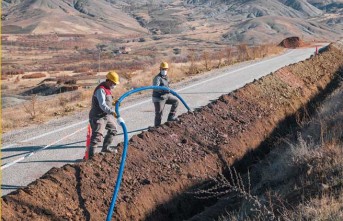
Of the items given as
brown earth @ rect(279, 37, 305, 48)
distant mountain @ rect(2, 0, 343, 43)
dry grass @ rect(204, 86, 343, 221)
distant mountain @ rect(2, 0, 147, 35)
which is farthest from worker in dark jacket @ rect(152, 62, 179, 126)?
distant mountain @ rect(2, 0, 147, 35)

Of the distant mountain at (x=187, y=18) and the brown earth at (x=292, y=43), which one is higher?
the brown earth at (x=292, y=43)

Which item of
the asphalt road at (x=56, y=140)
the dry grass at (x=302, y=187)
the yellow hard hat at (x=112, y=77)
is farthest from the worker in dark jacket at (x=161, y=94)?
the dry grass at (x=302, y=187)

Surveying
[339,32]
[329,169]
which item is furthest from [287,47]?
[339,32]

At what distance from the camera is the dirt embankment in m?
7.07

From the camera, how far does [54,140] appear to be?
1051 centimetres

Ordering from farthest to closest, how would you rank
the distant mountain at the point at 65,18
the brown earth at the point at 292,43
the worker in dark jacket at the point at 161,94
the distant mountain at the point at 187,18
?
the distant mountain at the point at 65,18, the distant mountain at the point at 187,18, the brown earth at the point at 292,43, the worker in dark jacket at the point at 161,94

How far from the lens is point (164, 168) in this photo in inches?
361

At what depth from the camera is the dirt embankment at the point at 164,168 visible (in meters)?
7.07

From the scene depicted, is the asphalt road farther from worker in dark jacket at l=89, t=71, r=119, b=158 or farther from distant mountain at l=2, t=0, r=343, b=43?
distant mountain at l=2, t=0, r=343, b=43

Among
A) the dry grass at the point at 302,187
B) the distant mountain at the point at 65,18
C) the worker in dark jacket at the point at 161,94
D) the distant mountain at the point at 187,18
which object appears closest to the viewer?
the dry grass at the point at 302,187

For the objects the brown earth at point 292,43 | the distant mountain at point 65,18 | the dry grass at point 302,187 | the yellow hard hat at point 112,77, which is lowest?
the distant mountain at point 65,18

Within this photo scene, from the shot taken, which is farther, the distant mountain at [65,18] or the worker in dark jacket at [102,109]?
the distant mountain at [65,18]

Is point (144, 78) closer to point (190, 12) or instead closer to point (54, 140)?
point (54, 140)

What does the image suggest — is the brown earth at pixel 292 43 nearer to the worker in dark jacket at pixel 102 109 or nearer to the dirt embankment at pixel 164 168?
the dirt embankment at pixel 164 168
